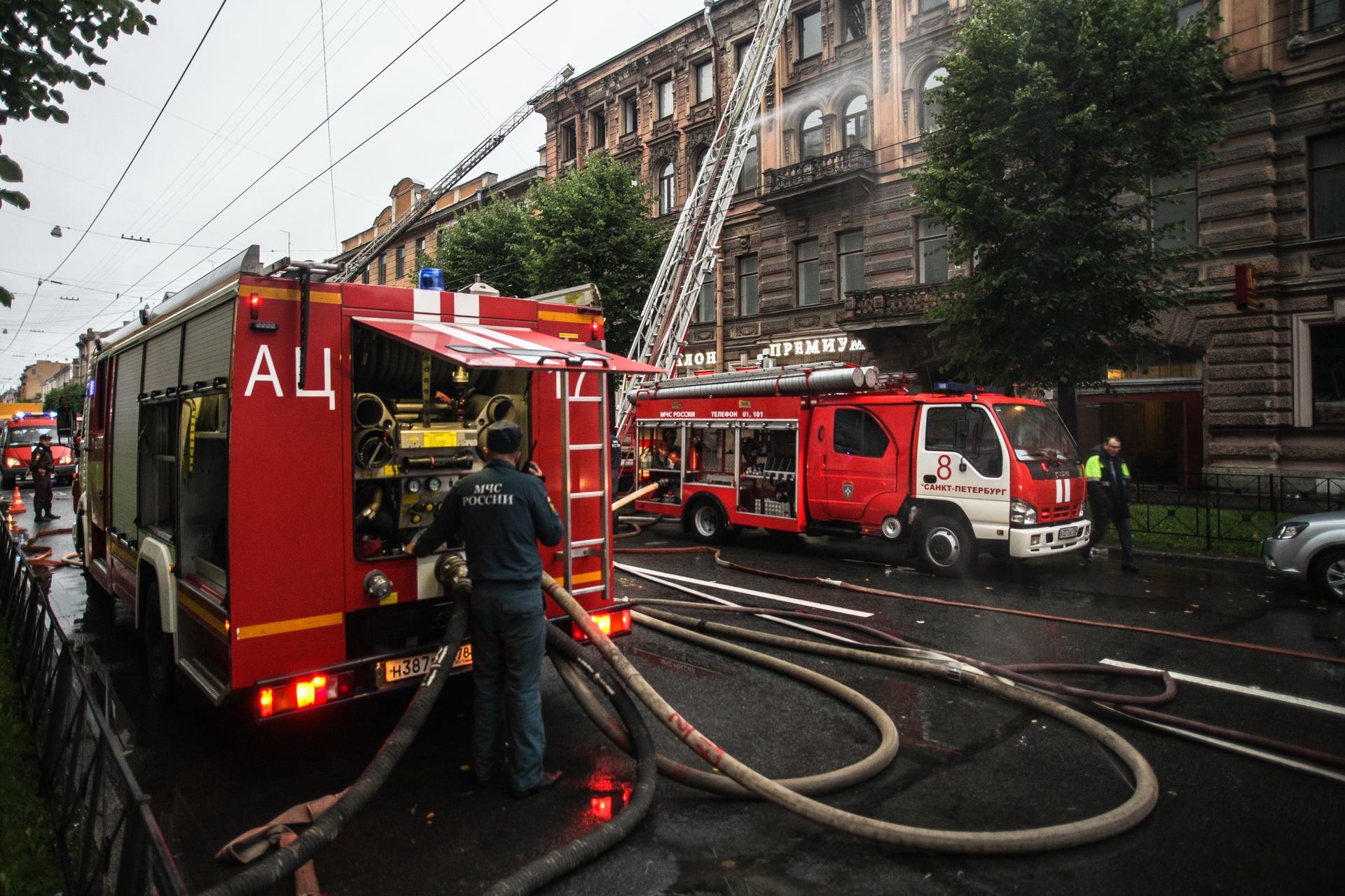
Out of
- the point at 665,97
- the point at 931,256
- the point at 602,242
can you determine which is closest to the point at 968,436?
the point at 931,256

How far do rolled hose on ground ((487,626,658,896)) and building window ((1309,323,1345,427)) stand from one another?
18495 mm

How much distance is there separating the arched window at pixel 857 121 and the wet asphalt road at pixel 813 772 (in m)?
19.5

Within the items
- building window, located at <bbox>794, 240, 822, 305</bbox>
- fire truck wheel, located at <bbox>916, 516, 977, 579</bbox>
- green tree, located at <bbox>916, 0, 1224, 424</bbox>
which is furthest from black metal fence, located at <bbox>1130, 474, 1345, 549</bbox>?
building window, located at <bbox>794, 240, 822, 305</bbox>

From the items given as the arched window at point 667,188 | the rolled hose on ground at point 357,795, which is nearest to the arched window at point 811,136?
the arched window at point 667,188

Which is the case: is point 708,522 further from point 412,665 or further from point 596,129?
point 596,129

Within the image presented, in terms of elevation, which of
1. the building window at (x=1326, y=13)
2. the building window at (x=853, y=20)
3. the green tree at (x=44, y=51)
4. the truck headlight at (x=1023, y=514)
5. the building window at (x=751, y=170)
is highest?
the building window at (x=853, y=20)

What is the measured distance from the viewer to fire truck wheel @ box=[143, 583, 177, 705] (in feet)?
19.0

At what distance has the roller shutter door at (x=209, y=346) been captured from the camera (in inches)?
174

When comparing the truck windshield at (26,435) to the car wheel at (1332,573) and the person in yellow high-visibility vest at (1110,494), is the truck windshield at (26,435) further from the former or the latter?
the car wheel at (1332,573)

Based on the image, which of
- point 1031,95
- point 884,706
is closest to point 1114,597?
point 884,706

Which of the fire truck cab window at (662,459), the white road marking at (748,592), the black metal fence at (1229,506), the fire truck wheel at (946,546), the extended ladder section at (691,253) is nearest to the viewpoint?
the white road marking at (748,592)

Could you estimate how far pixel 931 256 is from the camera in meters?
21.7

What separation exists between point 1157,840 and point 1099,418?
18602 mm

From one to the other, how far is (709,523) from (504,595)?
32.7 ft
